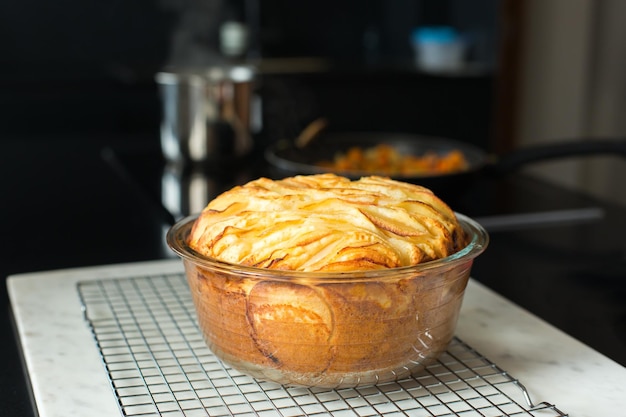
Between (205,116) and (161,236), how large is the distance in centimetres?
52

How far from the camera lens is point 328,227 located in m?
0.73

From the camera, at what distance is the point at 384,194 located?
0.82 metres

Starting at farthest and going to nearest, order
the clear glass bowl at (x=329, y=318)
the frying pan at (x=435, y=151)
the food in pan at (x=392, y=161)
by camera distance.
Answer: the food in pan at (x=392, y=161) → the frying pan at (x=435, y=151) → the clear glass bowl at (x=329, y=318)

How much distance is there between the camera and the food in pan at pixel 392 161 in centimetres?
155

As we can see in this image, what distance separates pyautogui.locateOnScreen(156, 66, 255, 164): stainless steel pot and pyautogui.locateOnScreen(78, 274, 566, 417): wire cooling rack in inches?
34.4

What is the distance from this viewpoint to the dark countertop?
987 millimetres

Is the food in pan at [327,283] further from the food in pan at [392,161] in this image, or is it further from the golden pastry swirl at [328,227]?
the food in pan at [392,161]

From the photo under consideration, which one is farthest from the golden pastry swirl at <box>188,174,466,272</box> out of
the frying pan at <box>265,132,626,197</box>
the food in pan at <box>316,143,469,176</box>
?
the food in pan at <box>316,143,469,176</box>

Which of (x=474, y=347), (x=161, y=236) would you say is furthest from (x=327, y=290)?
(x=161, y=236)

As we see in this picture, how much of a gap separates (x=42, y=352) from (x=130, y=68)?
292 centimetres

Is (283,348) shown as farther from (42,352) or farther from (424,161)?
(424,161)

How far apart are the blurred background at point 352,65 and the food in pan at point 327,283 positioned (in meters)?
→ 2.60

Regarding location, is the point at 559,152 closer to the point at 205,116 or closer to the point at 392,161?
the point at 392,161

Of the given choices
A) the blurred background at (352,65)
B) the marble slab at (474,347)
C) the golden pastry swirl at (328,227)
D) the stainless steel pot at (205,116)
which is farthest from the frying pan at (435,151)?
the blurred background at (352,65)
